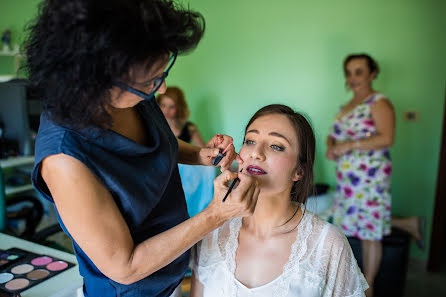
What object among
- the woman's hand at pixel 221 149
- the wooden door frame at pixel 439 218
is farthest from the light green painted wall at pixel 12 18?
the wooden door frame at pixel 439 218

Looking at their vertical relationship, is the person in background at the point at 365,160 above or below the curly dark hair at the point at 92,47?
below

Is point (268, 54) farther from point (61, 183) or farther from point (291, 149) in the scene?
point (61, 183)

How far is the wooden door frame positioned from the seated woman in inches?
71.0

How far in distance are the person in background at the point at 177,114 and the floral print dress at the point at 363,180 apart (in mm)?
1203

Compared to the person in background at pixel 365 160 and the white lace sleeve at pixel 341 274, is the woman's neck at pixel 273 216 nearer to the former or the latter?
the white lace sleeve at pixel 341 274

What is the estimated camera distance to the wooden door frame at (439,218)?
255cm

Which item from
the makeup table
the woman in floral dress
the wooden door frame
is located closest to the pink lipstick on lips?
the makeup table

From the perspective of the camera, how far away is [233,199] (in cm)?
81

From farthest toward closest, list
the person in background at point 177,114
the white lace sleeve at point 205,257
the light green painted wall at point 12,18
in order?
the light green painted wall at point 12,18
the person in background at point 177,114
the white lace sleeve at point 205,257

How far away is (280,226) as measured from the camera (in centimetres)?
121

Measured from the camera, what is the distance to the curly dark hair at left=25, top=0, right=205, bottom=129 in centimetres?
65

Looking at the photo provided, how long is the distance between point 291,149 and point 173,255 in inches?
22.2

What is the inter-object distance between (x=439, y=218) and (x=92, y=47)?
283cm

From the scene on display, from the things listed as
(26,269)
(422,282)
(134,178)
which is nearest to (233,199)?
(134,178)
